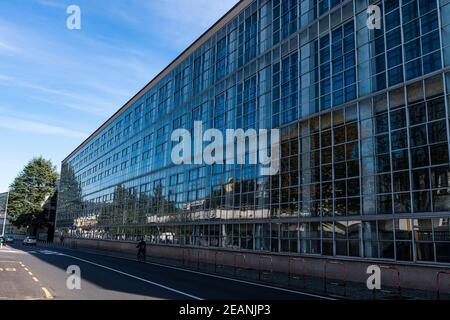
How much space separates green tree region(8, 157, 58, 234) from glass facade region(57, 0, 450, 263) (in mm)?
66340

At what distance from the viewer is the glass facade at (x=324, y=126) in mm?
19125

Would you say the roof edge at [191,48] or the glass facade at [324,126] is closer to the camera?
the glass facade at [324,126]

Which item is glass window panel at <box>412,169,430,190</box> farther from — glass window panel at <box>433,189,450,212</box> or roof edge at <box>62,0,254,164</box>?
roof edge at <box>62,0,254,164</box>

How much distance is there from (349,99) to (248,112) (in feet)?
34.1

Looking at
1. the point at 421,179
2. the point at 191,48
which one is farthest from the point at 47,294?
the point at 191,48

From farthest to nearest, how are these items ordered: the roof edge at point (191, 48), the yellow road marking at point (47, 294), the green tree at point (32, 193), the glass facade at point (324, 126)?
the green tree at point (32, 193) → the roof edge at point (191, 48) → the glass facade at point (324, 126) → the yellow road marking at point (47, 294)

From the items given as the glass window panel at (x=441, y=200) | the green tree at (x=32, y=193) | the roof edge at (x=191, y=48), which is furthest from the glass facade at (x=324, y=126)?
the green tree at (x=32, y=193)

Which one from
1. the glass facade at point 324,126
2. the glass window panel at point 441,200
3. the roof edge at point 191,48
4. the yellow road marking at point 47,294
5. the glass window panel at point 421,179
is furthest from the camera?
the roof edge at point 191,48

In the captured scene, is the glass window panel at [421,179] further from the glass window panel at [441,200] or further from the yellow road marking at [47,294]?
the yellow road marking at [47,294]

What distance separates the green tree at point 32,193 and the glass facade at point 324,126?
2612 inches

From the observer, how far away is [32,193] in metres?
104

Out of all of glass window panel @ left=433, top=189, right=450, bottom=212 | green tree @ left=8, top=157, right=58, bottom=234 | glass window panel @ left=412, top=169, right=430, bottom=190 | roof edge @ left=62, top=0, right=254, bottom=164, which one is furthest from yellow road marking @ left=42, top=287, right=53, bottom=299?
green tree @ left=8, top=157, right=58, bottom=234

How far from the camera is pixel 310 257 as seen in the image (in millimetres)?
24109

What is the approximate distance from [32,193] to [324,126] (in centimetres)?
9473
